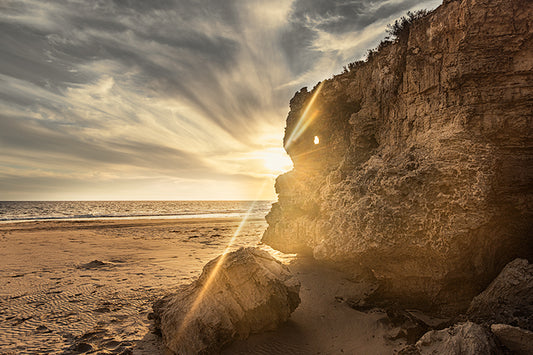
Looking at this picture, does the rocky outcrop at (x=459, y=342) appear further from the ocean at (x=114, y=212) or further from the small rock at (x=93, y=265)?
the ocean at (x=114, y=212)

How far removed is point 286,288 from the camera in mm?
5414

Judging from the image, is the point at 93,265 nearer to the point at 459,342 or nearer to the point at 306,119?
the point at 306,119

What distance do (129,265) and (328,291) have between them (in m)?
8.82

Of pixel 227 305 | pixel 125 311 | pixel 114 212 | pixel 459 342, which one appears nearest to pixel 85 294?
pixel 125 311

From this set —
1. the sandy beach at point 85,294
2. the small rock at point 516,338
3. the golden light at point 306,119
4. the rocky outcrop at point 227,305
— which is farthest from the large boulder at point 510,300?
the golden light at point 306,119

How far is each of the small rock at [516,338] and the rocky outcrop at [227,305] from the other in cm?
324

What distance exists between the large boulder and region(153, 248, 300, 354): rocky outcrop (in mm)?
3109

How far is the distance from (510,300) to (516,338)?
114 centimetres

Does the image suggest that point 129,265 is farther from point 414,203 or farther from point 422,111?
point 422,111

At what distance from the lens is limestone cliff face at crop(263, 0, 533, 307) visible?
486cm

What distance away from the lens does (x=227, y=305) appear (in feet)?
16.4

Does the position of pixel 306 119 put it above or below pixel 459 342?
above

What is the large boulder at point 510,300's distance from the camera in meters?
3.64

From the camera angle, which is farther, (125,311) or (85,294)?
(85,294)
